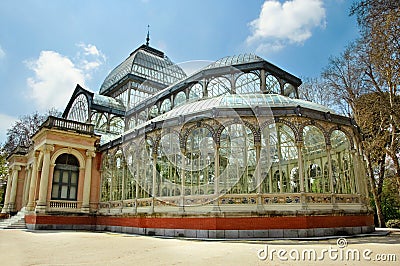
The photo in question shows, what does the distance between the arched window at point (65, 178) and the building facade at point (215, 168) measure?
63 millimetres

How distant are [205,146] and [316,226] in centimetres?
594

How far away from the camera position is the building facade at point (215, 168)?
12.0m

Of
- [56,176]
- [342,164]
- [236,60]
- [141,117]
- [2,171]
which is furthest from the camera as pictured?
[2,171]

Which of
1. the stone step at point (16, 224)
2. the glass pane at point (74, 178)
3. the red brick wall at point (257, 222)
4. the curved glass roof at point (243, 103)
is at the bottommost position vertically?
the stone step at point (16, 224)

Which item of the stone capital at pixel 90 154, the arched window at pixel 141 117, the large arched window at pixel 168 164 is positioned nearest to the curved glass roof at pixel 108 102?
the arched window at pixel 141 117

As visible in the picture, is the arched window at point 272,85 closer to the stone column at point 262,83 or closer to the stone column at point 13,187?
the stone column at point 262,83

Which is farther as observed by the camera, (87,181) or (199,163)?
(87,181)

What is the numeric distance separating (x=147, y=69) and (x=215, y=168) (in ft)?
60.8

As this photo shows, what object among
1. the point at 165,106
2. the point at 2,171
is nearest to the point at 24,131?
the point at 2,171

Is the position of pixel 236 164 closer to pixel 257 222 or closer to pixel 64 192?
pixel 257 222

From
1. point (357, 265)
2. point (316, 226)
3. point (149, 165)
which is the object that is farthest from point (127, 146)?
point (357, 265)

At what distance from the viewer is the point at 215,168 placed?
12531mm

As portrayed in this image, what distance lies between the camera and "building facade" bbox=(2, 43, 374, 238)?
12.0m

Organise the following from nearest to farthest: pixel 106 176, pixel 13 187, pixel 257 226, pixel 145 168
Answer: pixel 257 226
pixel 145 168
pixel 106 176
pixel 13 187
